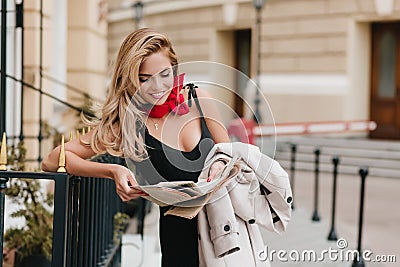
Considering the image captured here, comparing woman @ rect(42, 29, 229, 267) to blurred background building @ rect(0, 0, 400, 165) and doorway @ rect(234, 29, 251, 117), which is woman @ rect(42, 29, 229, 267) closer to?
blurred background building @ rect(0, 0, 400, 165)

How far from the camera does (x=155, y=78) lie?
2.76 metres

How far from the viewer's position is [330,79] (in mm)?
19609

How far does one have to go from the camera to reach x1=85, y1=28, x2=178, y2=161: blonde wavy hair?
274cm

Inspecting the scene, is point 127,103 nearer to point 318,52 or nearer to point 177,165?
point 177,165

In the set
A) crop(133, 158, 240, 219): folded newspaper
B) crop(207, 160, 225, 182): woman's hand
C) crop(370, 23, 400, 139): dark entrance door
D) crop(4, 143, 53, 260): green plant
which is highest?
crop(370, 23, 400, 139): dark entrance door

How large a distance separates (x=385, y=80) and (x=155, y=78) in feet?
59.4

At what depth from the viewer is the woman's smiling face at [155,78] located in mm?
2756

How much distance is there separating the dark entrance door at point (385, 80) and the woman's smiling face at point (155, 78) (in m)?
17.5

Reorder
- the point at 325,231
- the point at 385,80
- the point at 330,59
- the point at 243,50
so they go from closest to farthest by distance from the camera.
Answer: the point at 325,231, the point at 330,59, the point at 385,80, the point at 243,50

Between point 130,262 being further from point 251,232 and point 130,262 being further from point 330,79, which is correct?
point 330,79

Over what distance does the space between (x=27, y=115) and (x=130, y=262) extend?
8.85ft

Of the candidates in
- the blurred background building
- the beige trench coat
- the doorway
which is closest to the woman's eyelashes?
the beige trench coat

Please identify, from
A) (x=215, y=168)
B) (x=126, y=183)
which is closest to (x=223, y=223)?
(x=215, y=168)

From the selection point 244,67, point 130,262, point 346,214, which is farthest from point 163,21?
point 130,262
